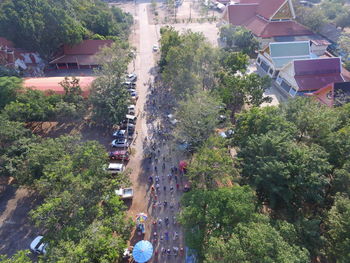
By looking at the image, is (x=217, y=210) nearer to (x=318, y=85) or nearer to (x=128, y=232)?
(x=128, y=232)

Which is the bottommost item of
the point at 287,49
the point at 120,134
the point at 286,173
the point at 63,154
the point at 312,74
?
the point at 120,134

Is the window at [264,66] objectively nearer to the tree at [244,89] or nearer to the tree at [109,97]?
the tree at [244,89]

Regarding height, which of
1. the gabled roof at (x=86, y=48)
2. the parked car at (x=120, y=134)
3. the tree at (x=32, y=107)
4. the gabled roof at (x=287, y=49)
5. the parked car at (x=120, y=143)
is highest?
the gabled roof at (x=86, y=48)

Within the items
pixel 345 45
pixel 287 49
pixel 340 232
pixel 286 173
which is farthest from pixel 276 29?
pixel 340 232

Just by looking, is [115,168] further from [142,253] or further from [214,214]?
[214,214]

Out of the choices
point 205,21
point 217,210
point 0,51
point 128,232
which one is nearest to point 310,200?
point 217,210

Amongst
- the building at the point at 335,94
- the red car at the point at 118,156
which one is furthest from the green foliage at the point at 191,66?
the building at the point at 335,94
